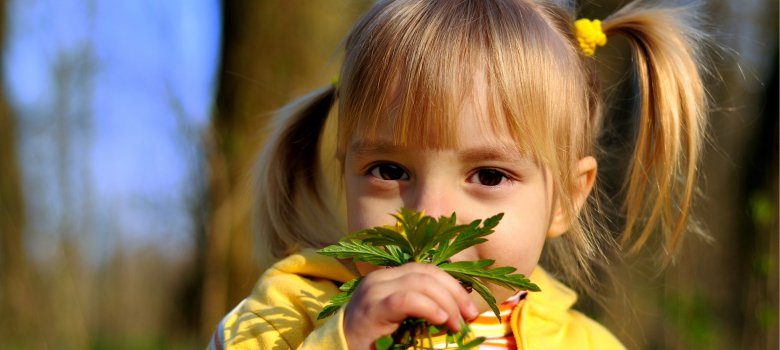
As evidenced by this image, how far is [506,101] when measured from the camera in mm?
1793

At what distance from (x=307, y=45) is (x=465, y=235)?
2815mm

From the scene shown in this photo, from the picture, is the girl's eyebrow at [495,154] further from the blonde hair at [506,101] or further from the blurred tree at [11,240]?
the blurred tree at [11,240]

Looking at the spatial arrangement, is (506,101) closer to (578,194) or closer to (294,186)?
(578,194)

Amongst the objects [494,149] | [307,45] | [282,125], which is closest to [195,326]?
[307,45]

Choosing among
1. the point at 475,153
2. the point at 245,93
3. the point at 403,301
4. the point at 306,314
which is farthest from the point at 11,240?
the point at 403,301

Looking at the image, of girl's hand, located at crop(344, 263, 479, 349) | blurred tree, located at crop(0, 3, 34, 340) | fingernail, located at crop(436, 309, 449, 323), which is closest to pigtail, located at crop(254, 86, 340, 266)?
girl's hand, located at crop(344, 263, 479, 349)

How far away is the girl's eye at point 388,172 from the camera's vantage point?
184 cm

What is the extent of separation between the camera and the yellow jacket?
189 cm

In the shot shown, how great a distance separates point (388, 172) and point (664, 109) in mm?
922

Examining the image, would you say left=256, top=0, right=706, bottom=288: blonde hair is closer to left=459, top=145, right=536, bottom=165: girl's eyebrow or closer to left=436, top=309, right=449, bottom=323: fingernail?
left=459, top=145, right=536, bottom=165: girl's eyebrow

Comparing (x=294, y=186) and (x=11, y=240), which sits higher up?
(x=294, y=186)

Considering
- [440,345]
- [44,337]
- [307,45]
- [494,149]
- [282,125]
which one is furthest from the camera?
[44,337]

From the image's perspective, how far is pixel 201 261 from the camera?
433 centimetres

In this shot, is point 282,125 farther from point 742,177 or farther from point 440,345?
point 742,177
